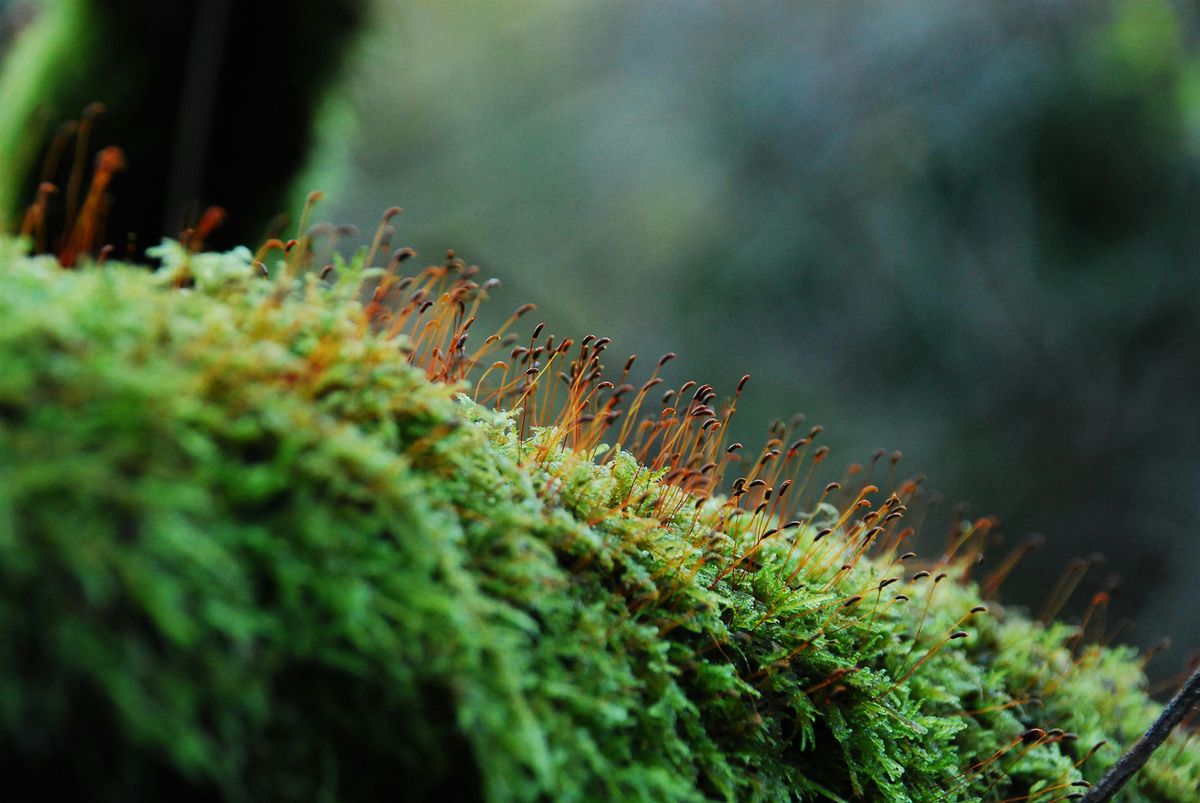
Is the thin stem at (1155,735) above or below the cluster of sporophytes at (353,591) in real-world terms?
above

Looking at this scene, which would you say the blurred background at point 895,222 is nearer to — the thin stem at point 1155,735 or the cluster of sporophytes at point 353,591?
the thin stem at point 1155,735

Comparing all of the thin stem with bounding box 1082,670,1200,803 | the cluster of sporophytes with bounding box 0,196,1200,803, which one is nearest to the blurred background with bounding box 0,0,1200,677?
the thin stem with bounding box 1082,670,1200,803

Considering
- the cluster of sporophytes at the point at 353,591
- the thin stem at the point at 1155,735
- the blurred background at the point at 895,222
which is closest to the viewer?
the cluster of sporophytes at the point at 353,591

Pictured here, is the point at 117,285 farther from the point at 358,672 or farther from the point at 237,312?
the point at 358,672

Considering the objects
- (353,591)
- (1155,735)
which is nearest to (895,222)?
(1155,735)

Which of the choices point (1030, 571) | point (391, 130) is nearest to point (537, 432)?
point (1030, 571)

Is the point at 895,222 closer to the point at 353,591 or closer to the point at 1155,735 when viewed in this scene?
the point at 1155,735

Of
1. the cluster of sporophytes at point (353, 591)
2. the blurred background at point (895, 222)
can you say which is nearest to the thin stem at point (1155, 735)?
the cluster of sporophytes at point (353, 591)
